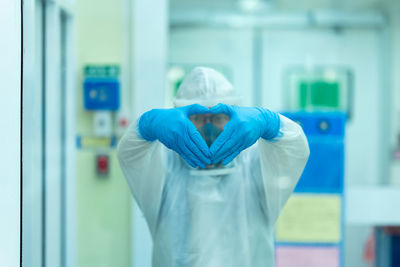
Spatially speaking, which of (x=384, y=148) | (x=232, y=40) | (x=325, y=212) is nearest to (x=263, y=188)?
(x=325, y=212)

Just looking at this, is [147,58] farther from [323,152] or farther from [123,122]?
[323,152]

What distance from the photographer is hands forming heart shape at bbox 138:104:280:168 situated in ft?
2.65

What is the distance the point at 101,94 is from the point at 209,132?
3.32ft

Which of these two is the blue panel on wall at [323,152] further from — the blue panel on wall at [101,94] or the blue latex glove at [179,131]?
the blue latex glove at [179,131]

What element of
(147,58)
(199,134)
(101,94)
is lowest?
(199,134)

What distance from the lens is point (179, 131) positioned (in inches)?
31.7

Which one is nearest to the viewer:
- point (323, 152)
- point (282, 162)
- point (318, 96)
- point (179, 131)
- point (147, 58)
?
point (179, 131)

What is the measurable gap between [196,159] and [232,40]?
1952 millimetres

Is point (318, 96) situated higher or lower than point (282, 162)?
higher

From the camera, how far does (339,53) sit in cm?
273

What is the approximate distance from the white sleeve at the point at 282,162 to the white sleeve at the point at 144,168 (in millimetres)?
227

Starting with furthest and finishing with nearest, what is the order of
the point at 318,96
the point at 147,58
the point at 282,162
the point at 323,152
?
the point at 318,96
the point at 147,58
the point at 323,152
the point at 282,162

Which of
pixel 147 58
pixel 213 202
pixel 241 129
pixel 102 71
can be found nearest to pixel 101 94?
pixel 102 71

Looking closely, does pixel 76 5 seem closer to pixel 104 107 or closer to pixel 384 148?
pixel 104 107
